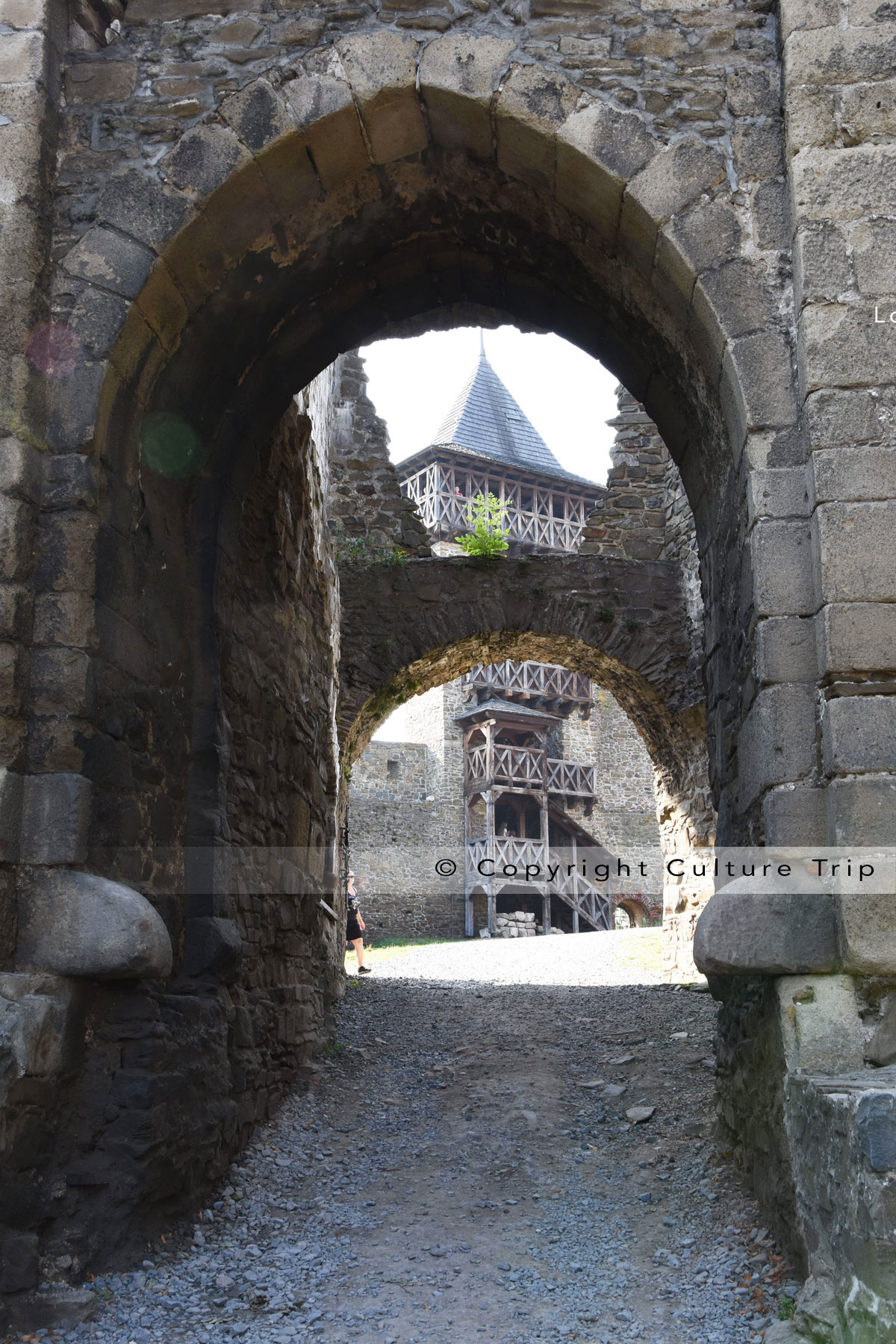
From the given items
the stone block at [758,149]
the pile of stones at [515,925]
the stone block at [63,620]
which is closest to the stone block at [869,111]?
the stone block at [758,149]

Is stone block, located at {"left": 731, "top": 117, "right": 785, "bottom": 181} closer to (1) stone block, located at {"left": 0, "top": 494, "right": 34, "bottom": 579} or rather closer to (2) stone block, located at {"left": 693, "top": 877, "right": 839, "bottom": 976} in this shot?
(2) stone block, located at {"left": 693, "top": 877, "right": 839, "bottom": 976}

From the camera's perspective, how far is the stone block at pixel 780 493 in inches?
118

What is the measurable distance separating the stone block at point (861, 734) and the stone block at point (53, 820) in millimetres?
1958

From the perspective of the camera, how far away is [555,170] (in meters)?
3.45

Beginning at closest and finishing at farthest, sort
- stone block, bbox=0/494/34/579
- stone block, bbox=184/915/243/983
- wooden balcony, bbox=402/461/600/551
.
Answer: stone block, bbox=0/494/34/579 → stone block, bbox=184/915/243/983 → wooden balcony, bbox=402/461/600/551

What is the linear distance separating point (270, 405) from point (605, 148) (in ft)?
5.31

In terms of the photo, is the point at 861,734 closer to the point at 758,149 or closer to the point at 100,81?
the point at 758,149

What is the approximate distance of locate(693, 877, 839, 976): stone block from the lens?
2.69 m

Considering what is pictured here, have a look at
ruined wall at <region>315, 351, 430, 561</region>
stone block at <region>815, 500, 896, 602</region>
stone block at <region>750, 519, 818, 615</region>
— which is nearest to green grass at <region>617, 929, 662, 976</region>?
ruined wall at <region>315, 351, 430, 561</region>

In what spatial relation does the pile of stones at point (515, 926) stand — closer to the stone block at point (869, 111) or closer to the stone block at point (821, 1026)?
the stone block at point (821, 1026)

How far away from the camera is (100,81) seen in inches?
138

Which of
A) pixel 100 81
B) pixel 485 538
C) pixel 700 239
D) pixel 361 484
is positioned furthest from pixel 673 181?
pixel 361 484

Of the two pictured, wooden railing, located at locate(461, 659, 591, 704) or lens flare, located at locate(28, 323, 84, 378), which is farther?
wooden railing, located at locate(461, 659, 591, 704)

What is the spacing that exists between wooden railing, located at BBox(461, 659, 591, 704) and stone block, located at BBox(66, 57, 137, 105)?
22.1 metres
